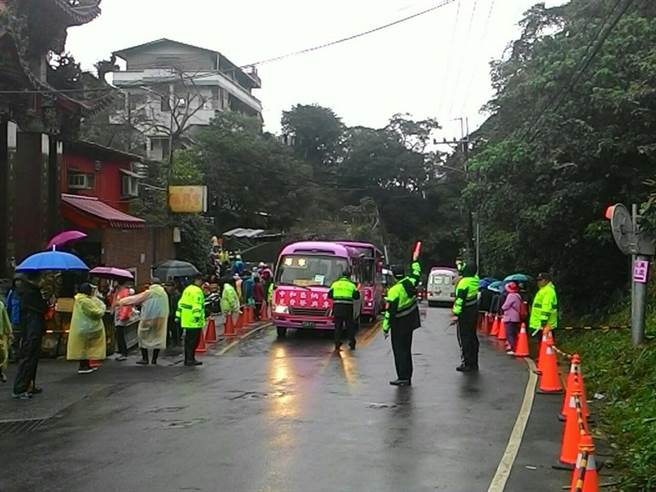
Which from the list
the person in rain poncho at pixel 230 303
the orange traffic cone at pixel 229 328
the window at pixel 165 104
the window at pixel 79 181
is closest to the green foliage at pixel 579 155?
the person in rain poncho at pixel 230 303

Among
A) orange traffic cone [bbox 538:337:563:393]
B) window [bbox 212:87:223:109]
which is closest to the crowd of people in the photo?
orange traffic cone [bbox 538:337:563:393]

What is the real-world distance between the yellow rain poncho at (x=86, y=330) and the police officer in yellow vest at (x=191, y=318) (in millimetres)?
1665

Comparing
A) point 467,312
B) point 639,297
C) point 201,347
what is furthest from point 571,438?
point 201,347

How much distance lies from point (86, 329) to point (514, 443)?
8322mm

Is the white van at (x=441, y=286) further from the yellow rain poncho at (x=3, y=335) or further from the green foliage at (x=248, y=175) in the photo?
the yellow rain poncho at (x=3, y=335)

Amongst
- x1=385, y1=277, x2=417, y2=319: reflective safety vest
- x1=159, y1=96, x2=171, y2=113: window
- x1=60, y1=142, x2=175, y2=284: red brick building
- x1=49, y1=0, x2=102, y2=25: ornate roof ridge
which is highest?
x1=159, y1=96, x2=171, y2=113: window

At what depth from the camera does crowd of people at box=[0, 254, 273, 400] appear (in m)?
12.6

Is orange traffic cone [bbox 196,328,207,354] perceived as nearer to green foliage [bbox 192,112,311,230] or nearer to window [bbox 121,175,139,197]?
window [bbox 121,175,139,197]

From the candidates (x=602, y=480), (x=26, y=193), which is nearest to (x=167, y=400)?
(x=602, y=480)

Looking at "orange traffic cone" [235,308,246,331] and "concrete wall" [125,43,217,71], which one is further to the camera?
"concrete wall" [125,43,217,71]

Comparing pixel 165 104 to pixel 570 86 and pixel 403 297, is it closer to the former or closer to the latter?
pixel 570 86

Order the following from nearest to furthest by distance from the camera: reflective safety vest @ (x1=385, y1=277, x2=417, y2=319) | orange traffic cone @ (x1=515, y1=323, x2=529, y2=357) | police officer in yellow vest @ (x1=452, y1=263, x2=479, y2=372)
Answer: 1. reflective safety vest @ (x1=385, y1=277, x2=417, y2=319)
2. police officer in yellow vest @ (x1=452, y1=263, x2=479, y2=372)
3. orange traffic cone @ (x1=515, y1=323, x2=529, y2=357)

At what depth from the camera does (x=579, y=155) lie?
67.6 feet

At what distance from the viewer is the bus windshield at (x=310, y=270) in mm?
23500
